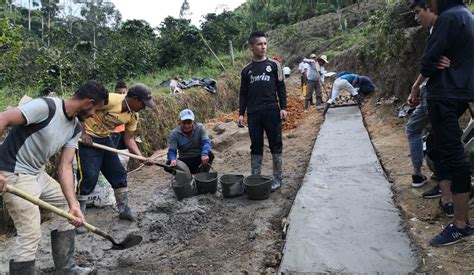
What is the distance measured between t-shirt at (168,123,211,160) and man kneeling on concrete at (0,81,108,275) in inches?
86.9

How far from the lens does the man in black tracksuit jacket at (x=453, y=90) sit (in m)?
2.80

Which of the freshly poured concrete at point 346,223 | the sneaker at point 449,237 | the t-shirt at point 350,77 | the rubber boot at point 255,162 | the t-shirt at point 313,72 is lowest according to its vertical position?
the freshly poured concrete at point 346,223

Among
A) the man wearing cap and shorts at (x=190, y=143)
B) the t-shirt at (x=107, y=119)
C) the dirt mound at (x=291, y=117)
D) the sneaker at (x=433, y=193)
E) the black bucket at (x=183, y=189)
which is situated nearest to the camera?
the sneaker at (x=433, y=193)

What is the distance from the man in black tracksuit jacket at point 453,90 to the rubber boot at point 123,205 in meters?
3.05

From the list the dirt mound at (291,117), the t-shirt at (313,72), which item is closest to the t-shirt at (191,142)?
the dirt mound at (291,117)

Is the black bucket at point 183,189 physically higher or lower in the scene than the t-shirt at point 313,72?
lower

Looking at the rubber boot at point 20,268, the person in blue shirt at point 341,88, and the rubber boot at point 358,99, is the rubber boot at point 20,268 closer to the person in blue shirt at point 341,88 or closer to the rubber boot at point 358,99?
the person in blue shirt at point 341,88

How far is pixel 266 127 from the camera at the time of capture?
479cm

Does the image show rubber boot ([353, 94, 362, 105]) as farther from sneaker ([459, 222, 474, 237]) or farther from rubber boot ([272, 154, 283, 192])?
sneaker ([459, 222, 474, 237])

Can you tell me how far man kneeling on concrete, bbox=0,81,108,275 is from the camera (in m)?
2.59

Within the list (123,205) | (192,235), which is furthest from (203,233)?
(123,205)

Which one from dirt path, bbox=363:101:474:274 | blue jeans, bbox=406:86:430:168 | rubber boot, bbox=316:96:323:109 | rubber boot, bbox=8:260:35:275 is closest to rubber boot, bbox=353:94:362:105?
rubber boot, bbox=316:96:323:109

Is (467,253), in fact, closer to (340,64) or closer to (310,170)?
(310,170)

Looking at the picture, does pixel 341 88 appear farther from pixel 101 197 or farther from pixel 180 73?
pixel 101 197
